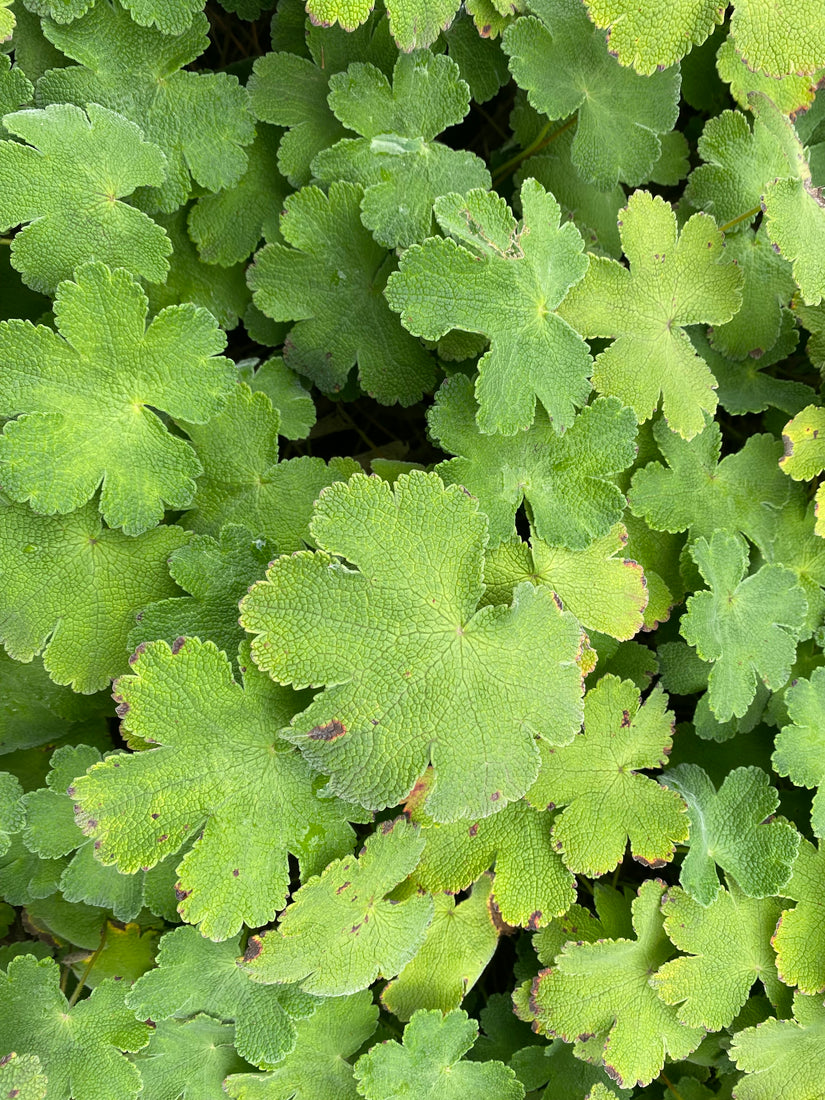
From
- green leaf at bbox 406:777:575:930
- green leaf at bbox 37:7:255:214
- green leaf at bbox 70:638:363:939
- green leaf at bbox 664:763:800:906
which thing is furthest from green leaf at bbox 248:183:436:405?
green leaf at bbox 664:763:800:906

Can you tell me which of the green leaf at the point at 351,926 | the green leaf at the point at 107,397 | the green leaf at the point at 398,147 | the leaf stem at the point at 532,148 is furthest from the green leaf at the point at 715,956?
the leaf stem at the point at 532,148

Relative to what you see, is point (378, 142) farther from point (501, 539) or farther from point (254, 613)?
point (254, 613)

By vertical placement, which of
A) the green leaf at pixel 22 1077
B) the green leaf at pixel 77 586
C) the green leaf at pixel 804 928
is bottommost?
the green leaf at pixel 22 1077

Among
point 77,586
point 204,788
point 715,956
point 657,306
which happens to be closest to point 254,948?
point 204,788

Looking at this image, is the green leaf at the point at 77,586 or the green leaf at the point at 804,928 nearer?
the green leaf at the point at 77,586

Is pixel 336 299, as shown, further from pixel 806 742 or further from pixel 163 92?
pixel 806 742

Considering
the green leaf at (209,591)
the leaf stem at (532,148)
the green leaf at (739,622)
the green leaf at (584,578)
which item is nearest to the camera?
the green leaf at (209,591)

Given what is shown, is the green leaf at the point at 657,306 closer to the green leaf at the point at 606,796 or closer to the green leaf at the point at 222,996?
the green leaf at the point at 606,796
